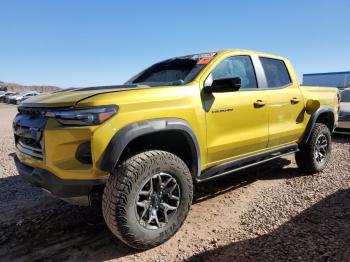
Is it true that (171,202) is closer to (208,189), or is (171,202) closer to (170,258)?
(170,258)

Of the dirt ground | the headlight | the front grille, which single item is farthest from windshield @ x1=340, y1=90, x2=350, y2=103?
the front grille

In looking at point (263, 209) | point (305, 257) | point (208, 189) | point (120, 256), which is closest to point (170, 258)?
point (120, 256)

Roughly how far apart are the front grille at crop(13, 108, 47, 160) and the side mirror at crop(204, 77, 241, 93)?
168 cm

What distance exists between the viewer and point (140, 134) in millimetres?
2990

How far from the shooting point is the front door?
3701 mm

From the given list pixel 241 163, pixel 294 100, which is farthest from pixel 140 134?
pixel 294 100

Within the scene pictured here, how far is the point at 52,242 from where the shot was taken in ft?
11.0

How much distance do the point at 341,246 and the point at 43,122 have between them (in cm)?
291

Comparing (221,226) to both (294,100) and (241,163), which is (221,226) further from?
(294,100)

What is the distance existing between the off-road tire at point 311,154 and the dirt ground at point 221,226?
305 mm

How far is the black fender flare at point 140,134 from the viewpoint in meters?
2.80

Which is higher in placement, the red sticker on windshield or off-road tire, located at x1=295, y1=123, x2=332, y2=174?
the red sticker on windshield

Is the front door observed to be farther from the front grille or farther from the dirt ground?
the front grille

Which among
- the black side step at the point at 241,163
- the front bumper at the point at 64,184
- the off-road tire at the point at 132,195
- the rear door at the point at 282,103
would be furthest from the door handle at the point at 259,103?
the front bumper at the point at 64,184
